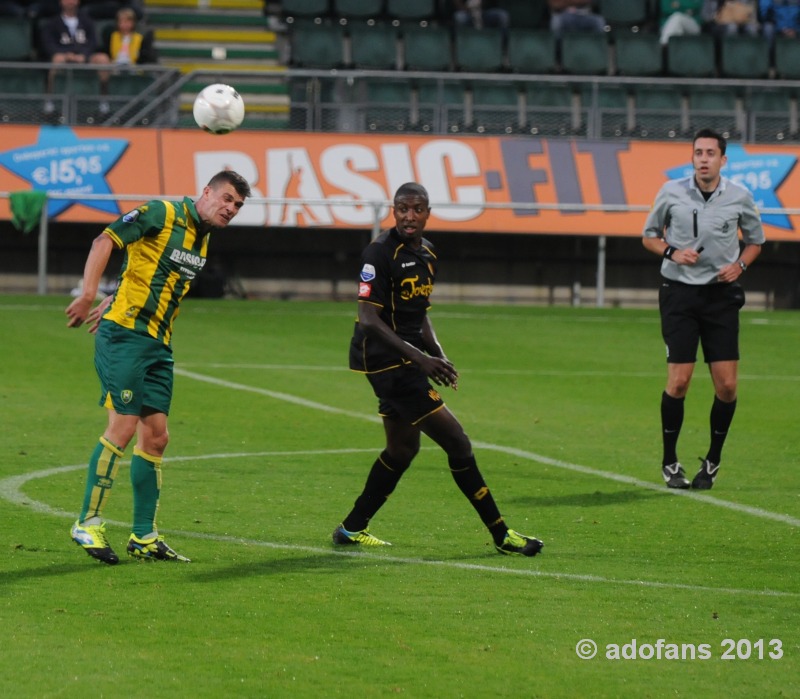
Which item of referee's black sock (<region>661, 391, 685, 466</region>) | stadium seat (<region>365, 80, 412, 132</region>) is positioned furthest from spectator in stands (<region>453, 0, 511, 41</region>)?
referee's black sock (<region>661, 391, 685, 466</region>)

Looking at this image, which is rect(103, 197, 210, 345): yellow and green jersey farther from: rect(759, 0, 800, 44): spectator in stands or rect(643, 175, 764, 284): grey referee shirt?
rect(759, 0, 800, 44): spectator in stands

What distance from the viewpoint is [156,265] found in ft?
24.6

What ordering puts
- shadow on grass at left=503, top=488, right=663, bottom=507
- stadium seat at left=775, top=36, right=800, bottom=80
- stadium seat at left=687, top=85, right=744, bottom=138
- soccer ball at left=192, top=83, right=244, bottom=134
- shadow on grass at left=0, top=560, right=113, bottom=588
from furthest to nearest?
stadium seat at left=775, top=36, right=800, bottom=80
stadium seat at left=687, top=85, right=744, bottom=138
shadow on grass at left=503, top=488, right=663, bottom=507
soccer ball at left=192, top=83, right=244, bottom=134
shadow on grass at left=0, top=560, right=113, bottom=588

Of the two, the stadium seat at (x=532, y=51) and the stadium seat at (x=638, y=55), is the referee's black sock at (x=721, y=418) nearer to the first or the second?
the stadium seat at (x=532, y=51)

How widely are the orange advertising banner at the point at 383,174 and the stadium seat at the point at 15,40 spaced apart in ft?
9.40

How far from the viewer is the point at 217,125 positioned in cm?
922

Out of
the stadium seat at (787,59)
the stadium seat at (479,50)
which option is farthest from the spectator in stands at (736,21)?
the stadium seat at (479,50)

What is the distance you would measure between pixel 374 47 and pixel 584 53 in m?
3.72

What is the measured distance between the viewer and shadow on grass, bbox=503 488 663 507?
372 inches

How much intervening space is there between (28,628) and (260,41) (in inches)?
942

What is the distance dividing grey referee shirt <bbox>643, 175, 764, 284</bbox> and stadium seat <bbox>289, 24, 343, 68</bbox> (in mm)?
17000

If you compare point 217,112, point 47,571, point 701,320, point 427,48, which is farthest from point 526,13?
point 47,571

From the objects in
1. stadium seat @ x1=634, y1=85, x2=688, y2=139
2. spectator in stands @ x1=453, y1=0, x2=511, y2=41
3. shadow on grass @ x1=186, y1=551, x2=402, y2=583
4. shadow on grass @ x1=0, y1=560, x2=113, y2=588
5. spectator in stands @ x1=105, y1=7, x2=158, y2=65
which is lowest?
shadow on grass @ x1=186, y1=551, x2=402, y2=583

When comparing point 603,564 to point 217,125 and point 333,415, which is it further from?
point 333,415
